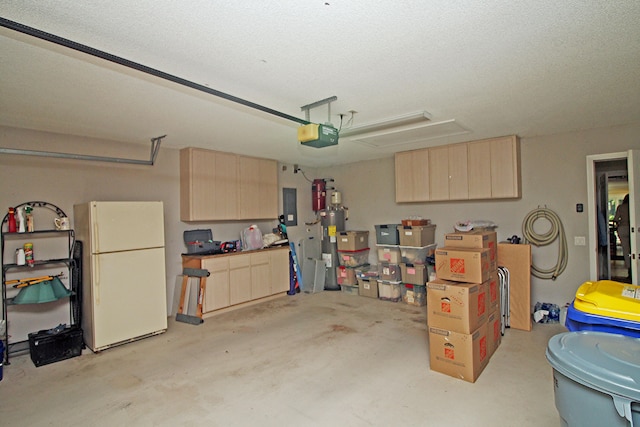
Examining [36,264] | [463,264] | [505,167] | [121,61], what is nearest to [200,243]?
[36,264]

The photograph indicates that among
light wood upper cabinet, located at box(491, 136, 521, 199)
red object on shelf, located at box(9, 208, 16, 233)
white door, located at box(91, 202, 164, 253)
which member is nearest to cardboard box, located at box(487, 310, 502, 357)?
light wood upper cabinet, located at box(491, 136, 521, 199)

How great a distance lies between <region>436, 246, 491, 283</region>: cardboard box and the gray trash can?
135cm

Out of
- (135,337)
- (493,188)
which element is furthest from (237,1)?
(493,188)

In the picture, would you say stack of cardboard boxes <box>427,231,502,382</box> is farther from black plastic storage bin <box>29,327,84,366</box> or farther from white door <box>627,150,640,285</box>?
black plastic storage bin <box>29,327,84,366</box>

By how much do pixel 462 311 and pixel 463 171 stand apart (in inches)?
108

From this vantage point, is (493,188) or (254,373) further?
(493,188)

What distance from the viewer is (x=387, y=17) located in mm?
1759

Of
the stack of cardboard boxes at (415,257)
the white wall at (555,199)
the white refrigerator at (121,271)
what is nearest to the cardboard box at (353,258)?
the stack of cardboard boxes at (415,257)

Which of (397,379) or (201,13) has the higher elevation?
(201,13)

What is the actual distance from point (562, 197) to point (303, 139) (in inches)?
149

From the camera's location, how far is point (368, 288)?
5.86m

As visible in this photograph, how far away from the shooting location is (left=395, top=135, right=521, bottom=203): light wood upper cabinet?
4.56m

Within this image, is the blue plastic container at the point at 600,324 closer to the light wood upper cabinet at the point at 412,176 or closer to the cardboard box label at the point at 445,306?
the cardboard box label at the point at 445,306

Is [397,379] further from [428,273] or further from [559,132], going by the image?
[559,132]
